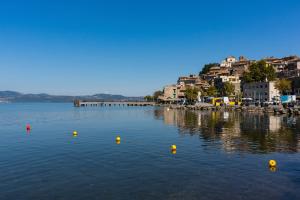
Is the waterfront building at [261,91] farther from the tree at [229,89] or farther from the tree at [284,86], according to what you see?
the tree at [229,89]

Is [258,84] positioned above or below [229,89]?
above

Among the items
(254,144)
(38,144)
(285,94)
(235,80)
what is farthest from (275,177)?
(235,80)

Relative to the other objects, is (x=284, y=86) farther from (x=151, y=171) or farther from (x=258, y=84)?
(x=151, y=171)

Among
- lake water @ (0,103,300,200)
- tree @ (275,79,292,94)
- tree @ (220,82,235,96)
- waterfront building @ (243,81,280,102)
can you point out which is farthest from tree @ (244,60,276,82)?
lake water @ (0,103,300,200)

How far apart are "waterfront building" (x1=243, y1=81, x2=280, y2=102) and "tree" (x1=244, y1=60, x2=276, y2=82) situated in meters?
5.20

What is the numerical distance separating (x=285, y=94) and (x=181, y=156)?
10944 centimetres

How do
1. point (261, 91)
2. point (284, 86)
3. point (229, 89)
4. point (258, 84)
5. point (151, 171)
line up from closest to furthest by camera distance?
point (151, 171) < point (284, 86) < point (261, 91) < point (258, 84) < point (229, 89)

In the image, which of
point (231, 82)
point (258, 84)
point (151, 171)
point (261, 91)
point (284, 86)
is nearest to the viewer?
point (151, 171)

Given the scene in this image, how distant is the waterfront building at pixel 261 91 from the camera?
403ft

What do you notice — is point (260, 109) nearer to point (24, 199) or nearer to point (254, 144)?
point (254, 144)

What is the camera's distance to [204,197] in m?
17.4

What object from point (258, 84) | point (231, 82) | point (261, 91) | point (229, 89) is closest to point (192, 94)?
point (231, 82)

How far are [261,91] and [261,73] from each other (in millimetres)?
14999

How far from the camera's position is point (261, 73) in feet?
458
